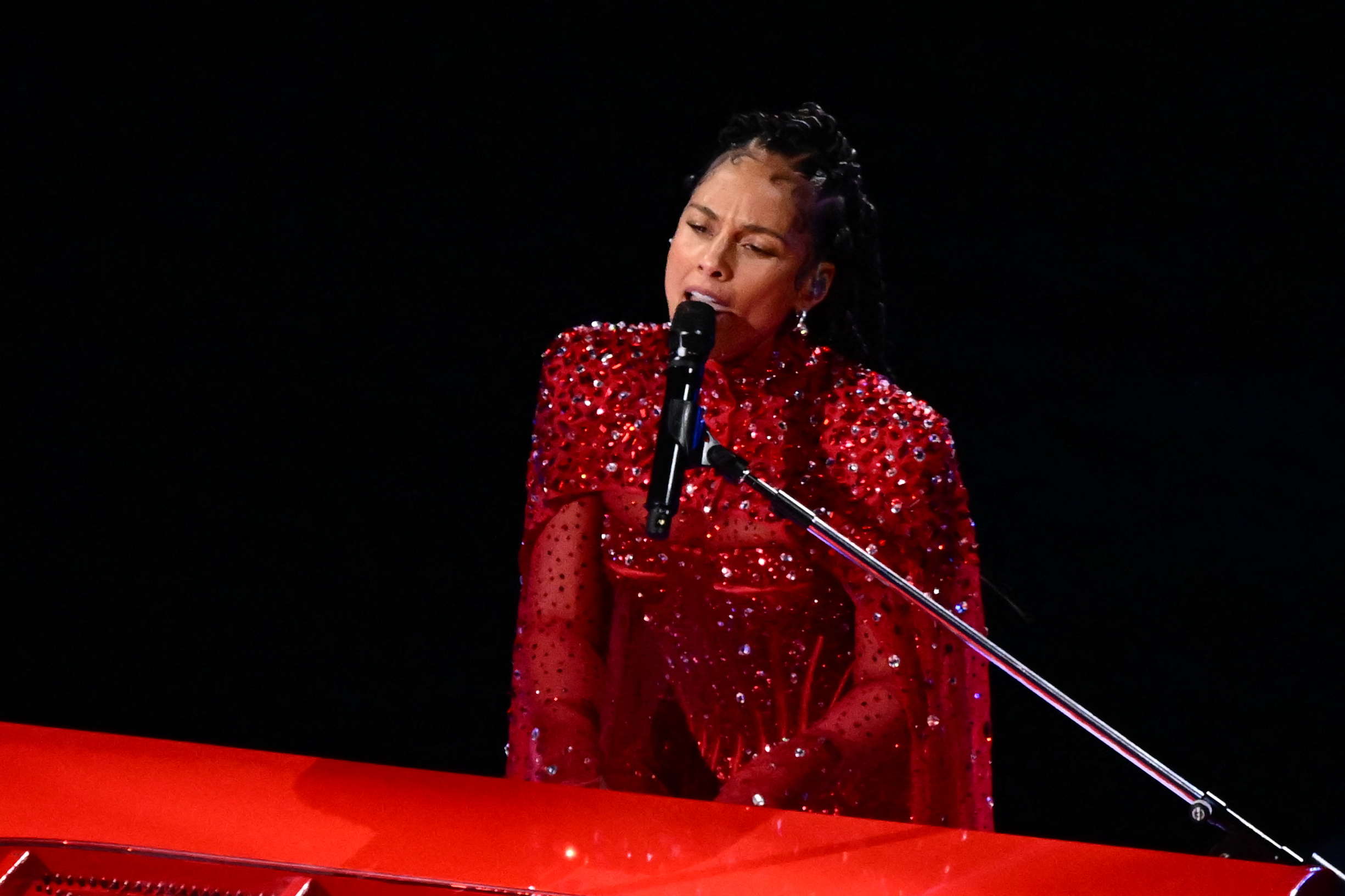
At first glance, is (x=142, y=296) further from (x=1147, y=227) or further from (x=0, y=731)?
(x=1147, y=227)

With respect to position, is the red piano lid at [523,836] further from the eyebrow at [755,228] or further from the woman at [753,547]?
the eyebrow at [755,228]

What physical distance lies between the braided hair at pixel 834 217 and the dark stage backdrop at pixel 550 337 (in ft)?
0.75

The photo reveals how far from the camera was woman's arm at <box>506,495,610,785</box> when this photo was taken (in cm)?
193

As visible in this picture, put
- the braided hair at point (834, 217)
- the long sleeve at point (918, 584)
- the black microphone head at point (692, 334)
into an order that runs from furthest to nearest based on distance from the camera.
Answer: the braided hair at point (834, 217) → the long sleeve at point (918, 584) → the black microphone head at point (692, 334)

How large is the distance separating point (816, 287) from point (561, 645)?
0.64 meters

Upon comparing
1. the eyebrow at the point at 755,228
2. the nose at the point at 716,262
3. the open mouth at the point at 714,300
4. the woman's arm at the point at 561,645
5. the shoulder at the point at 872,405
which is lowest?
the woman's arm at the point at 561,645

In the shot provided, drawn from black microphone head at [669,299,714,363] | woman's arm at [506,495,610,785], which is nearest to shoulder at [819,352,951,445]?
woman's arm at [506,495,610,785]

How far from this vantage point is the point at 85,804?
4.43 feet

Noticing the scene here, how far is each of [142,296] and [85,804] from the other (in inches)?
56.2

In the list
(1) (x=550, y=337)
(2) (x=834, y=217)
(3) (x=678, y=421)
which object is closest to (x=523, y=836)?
(3) (x=678, y=421)

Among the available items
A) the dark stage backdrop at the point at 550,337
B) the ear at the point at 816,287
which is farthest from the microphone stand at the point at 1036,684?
the dark stage backdrop at the point at 550,337

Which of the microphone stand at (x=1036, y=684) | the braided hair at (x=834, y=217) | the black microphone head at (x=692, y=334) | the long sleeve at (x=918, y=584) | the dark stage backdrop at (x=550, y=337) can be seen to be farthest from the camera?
the dark stage backdrop at (x=550, y=337)

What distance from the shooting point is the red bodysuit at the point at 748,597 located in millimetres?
1925

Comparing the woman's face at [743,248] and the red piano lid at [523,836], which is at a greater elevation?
the woman's face at [743,248]
